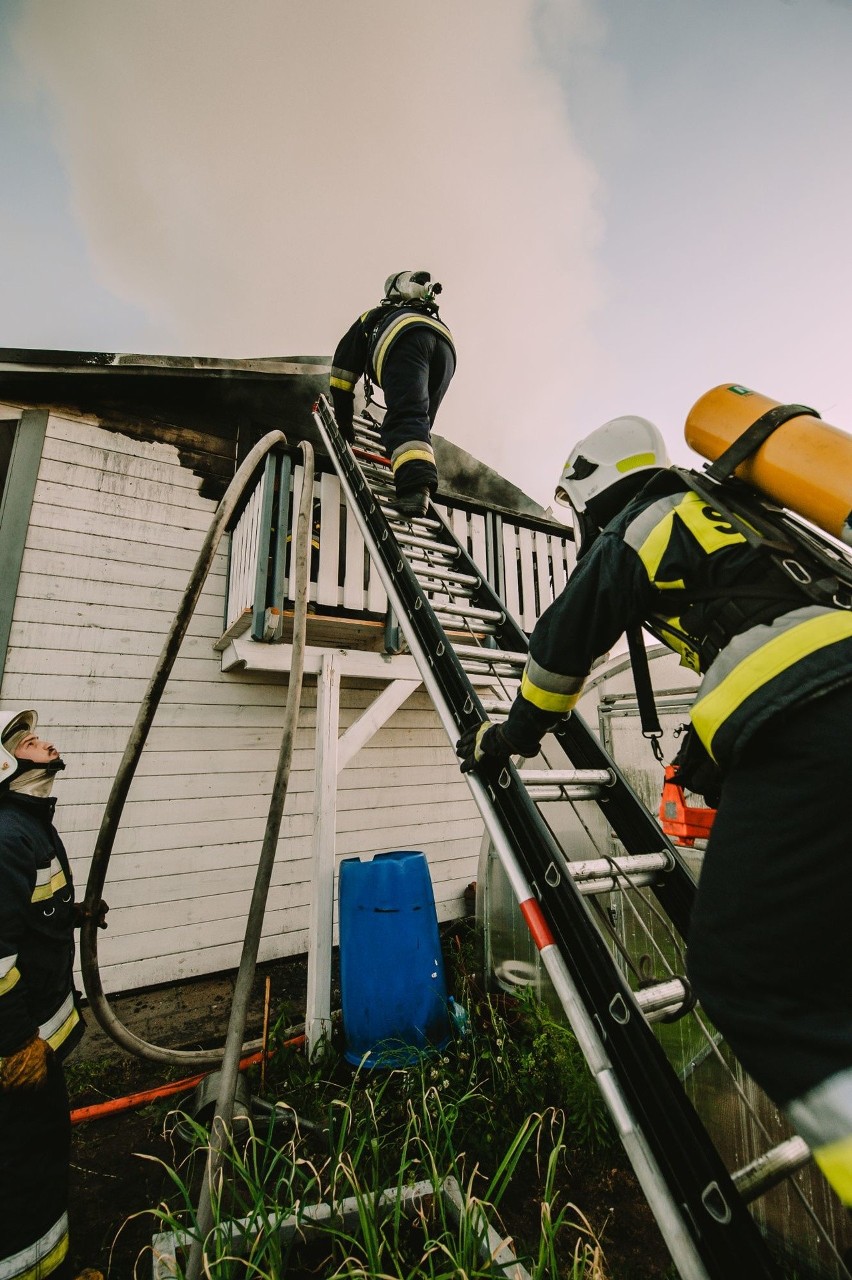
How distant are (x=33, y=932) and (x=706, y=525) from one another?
275cm

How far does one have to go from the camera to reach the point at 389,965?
3121 millimetres

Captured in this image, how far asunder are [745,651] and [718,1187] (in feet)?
3.44

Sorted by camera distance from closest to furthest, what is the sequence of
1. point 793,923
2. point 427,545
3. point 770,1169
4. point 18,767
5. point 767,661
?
point 793,923 → point 767,661 → point 770,1169 → point 18,767 → point 427,545

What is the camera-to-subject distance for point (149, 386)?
4.96 meters

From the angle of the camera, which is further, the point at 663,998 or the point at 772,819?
the point at 663,998

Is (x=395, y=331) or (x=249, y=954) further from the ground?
(x=395, y=331)

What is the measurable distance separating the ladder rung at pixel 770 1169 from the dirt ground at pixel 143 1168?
1.31 metres

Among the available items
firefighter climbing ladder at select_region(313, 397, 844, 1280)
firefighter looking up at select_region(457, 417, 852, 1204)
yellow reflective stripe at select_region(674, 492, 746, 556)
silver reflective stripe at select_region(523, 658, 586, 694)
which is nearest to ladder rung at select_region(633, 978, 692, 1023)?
firefighter climbing ladder at select_region(313, 397, 844, 1280)

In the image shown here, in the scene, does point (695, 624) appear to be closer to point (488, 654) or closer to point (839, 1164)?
point (839, 1164)

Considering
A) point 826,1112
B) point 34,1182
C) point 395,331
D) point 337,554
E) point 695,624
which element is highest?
point 395,331

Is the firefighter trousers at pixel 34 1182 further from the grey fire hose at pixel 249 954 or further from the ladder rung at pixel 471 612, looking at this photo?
the ladder rung at pixel 471 612

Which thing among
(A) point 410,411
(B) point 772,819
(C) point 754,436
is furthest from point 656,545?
(A) point 410,411

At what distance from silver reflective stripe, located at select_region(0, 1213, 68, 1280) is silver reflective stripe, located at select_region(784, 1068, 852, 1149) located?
2.44 m

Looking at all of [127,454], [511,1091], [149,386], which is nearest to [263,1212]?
[511,1091]
